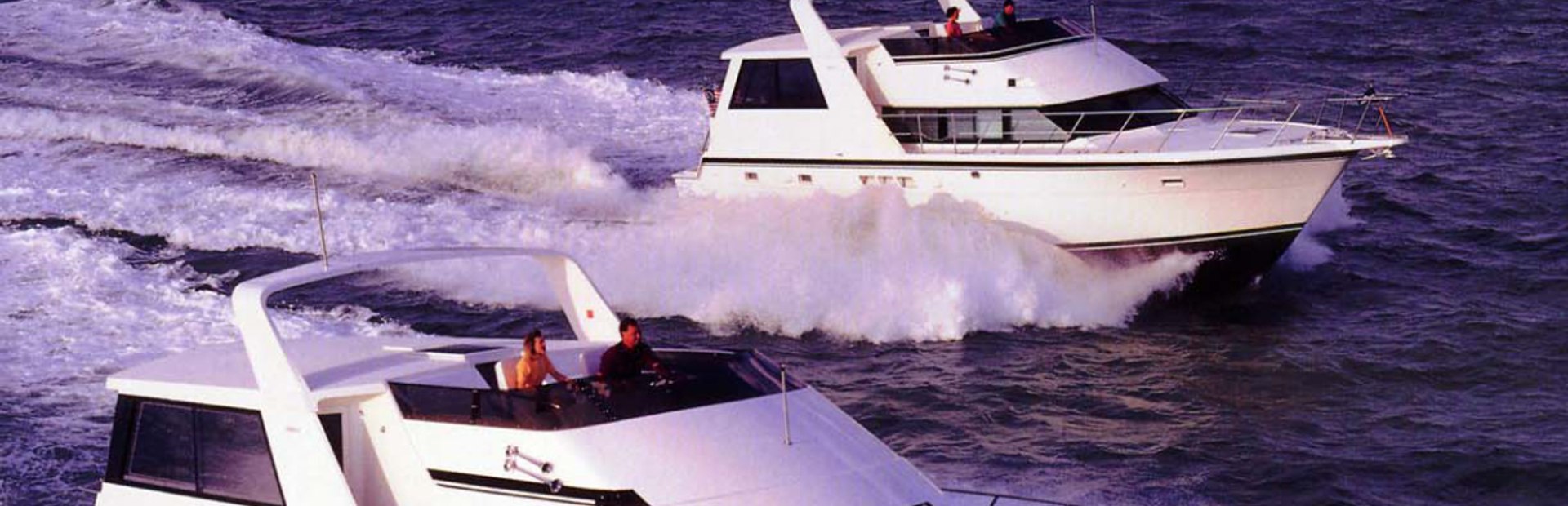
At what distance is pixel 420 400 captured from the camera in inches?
442

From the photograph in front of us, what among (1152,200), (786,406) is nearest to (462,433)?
(786,406)

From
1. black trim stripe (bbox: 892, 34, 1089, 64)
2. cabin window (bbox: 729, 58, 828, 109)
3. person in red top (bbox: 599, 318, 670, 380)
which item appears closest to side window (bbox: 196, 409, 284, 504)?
person in red top (bbox: 599, 318, 670, 380)

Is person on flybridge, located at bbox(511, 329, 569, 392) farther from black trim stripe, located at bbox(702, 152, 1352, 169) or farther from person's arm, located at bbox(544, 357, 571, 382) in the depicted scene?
black trim stripe, located at bbox(702, 152, 1352, 169)

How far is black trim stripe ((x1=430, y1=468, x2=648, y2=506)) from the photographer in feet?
34.7

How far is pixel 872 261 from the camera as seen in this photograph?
22.1 meters

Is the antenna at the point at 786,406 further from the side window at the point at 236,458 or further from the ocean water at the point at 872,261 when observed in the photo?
the ocean water at the point at 872,261

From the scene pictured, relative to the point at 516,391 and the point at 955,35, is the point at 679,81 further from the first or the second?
the point at 516,391

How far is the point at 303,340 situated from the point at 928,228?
10681mm

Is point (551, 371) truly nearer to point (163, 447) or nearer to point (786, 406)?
point (786, 406)

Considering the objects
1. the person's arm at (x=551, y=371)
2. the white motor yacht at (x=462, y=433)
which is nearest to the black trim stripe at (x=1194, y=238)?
the white motor yacht at (x=462, y=433)

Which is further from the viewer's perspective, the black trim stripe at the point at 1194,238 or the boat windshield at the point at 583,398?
the black trim stripe at the point at 1194,238

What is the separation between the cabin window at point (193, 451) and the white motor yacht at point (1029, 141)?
12.0 m

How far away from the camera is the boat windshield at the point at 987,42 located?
899 inches

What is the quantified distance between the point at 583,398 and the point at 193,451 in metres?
2.42
